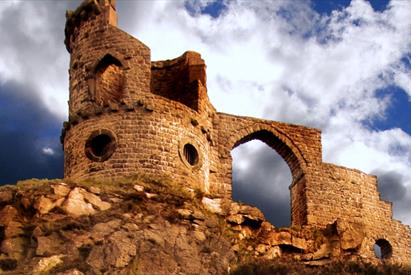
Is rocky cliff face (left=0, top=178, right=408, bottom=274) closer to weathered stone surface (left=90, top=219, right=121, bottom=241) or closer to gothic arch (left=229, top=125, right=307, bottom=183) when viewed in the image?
weathered stone surface (left=90, top=219, right=121, bottom=241)

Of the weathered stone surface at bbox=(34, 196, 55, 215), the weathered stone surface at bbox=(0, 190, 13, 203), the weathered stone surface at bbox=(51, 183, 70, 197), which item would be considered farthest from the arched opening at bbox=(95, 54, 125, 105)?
the weathered stone surface at bbox=(34, 196, 55, 215)

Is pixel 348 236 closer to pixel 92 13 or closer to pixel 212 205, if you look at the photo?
pixel 212 205

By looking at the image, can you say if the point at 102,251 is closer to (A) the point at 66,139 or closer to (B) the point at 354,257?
(A) the point at 66,139

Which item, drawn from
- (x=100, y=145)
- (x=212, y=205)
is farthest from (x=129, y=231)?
(x=100, y=145)

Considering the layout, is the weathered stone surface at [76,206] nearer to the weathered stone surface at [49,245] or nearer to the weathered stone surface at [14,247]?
the weathered stone surface at [49,245]

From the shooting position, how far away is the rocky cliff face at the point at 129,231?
64.8ft

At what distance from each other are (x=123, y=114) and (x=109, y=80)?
84.1 inches

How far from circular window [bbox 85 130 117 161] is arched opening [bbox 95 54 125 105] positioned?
137 cm

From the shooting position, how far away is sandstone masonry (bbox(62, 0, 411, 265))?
23859 mm

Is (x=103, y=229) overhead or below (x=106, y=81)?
below

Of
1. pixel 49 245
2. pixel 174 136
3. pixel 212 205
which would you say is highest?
pixel 174 136

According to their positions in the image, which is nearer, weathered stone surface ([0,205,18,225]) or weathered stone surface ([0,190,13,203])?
weathered stone surface ([0,205,18,225])

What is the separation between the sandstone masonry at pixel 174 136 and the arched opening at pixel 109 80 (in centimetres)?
4

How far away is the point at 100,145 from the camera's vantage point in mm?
24109
